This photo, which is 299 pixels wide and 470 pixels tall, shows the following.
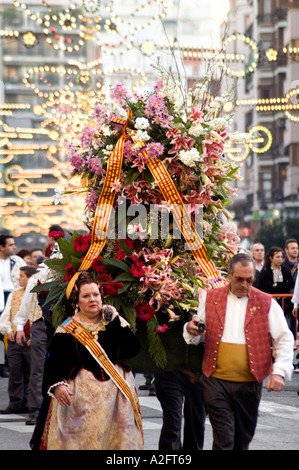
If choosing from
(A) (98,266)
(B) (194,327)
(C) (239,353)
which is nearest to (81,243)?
(A) (98,266)

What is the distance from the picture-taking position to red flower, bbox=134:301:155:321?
743 centimetres

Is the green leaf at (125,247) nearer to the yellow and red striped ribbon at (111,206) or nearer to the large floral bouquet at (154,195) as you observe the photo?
the large floral bouquet at (154,195)

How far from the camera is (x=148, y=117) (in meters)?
7.89

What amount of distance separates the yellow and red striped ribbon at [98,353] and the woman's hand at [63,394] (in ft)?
1.01

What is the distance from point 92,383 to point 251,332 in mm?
1177

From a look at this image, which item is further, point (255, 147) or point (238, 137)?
point (255, 147)

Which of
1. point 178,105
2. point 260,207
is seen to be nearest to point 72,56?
point 260,207

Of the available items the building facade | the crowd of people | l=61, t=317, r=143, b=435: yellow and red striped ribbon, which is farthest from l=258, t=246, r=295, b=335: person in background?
the building facade

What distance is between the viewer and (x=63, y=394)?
21.8 ft

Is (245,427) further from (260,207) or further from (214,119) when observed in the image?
(260,207)

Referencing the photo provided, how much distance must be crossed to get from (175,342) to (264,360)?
1.00 m

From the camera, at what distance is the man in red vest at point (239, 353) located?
6750mm

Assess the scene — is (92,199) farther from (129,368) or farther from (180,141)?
(129,368)

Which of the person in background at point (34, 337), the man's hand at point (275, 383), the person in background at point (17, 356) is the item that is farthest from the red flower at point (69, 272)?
the person in background at point (17, 356)
